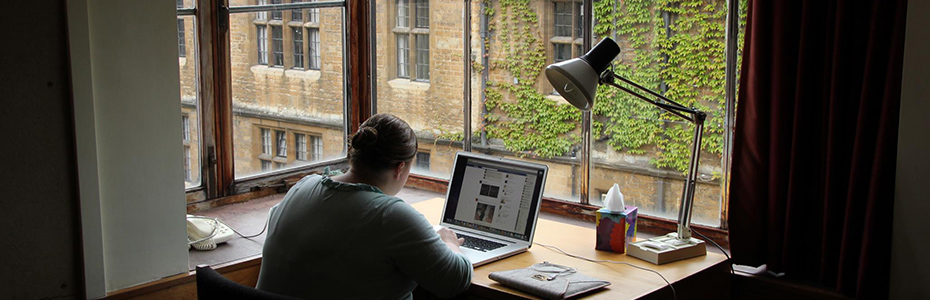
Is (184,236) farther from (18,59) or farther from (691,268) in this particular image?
(691,268)

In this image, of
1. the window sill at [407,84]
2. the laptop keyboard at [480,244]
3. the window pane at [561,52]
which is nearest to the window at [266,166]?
the window sill at [407,84]

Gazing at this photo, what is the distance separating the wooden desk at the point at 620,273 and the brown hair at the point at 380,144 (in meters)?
0.43

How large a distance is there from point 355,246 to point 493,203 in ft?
2.56

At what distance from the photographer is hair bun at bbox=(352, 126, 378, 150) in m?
2.12

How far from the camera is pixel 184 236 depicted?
2.59 meters

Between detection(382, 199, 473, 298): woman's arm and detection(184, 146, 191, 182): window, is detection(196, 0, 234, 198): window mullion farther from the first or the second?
detection(382, 199, 473, 298): woman's arm

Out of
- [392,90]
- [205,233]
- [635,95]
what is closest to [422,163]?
[392,90]

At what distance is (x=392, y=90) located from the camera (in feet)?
12.3

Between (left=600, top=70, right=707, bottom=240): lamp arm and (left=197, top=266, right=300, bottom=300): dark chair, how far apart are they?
1.21 meters

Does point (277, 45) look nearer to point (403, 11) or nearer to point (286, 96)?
point (286, 96)

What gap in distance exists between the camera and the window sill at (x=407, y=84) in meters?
3.73

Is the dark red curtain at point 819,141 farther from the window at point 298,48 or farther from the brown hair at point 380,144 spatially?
the window at point 298,48

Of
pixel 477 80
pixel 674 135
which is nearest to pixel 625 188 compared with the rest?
pixel 674 135

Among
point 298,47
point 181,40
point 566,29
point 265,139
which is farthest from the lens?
point 298,47
